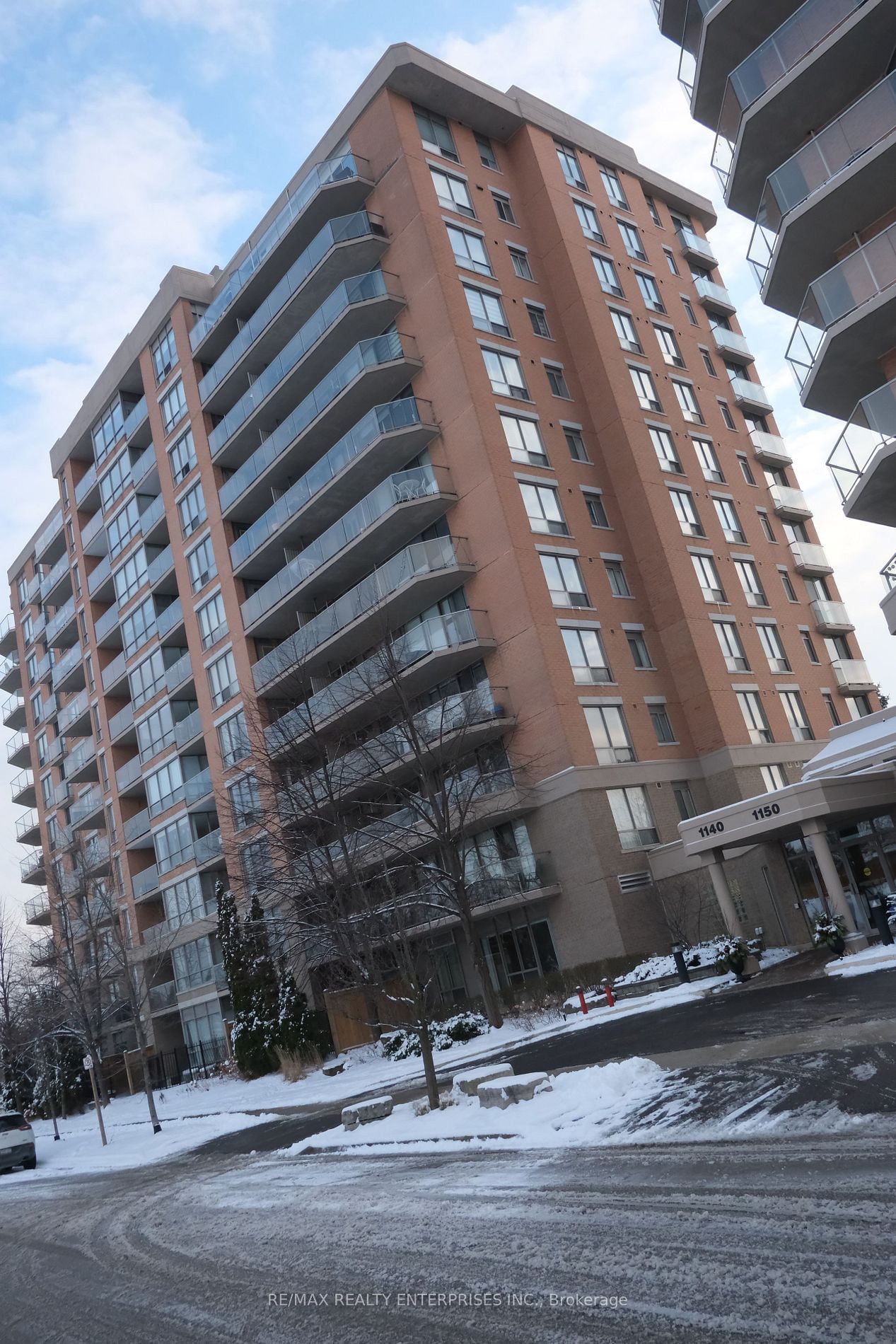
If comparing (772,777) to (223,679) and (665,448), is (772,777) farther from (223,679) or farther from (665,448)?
(223,679)

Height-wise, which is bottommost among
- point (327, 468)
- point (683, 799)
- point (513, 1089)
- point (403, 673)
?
point (513, 1089)

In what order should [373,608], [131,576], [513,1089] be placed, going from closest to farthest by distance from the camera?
[513,1089]
[373,608]
[131,576]

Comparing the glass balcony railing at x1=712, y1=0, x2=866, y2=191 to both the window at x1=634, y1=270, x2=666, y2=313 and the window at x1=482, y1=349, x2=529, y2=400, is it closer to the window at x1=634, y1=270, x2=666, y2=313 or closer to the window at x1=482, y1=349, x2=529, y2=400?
the window at x1=482, y1=349, x2=529, y2=400

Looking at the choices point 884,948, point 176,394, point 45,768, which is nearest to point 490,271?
point 176,394

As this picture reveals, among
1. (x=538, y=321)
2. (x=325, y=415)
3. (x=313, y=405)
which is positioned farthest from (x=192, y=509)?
(x=538, y=321)

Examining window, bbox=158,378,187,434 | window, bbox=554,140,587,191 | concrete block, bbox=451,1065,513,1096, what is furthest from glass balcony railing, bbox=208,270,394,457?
concrete block, bbox=451,1065,513,1096

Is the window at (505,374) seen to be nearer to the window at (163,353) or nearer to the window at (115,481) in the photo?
the window at (163,353)

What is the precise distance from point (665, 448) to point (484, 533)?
11.1 meters

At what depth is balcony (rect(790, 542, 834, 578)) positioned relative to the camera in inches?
1818

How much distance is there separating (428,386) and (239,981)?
22.3 m

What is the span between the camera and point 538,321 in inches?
1634

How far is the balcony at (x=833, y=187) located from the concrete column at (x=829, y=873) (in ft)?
40.4

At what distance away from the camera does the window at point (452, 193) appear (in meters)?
39.8

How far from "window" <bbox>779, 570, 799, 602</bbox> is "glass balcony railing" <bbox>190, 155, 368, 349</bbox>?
23859mm
